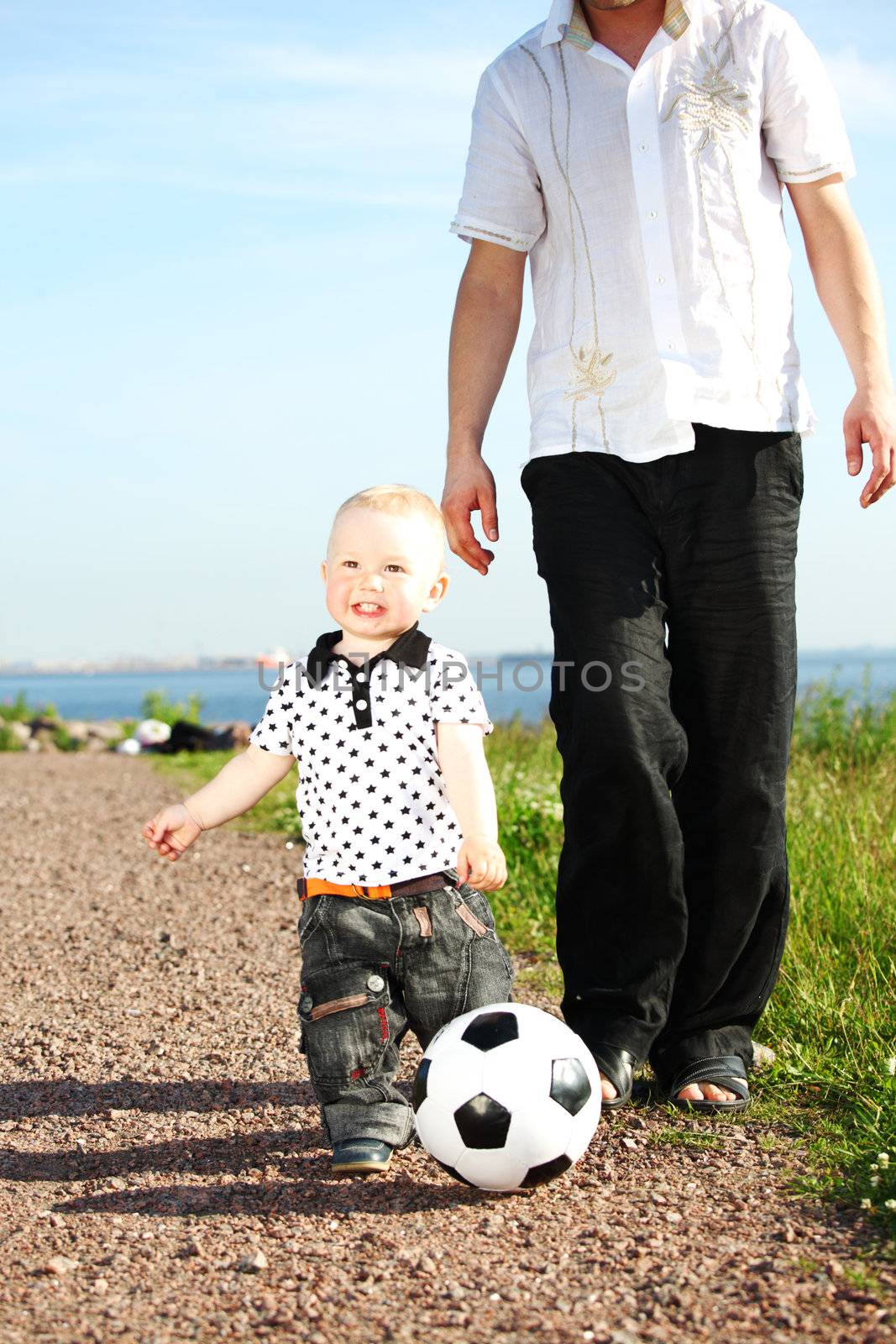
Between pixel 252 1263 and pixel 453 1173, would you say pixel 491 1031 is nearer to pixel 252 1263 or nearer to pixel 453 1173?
pixel 453 1173

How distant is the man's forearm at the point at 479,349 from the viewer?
3.36 meters

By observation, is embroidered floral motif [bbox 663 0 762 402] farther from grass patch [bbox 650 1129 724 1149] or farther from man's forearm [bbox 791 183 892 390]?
grass patch [bbox 650 1129 724 1149]

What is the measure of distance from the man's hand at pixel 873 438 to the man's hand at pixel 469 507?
2.87 feet

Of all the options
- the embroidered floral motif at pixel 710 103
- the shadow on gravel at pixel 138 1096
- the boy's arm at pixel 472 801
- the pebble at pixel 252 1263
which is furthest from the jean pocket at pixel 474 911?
the embroidered floral motif at pixel 710 103

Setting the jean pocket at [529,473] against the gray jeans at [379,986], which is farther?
the jean pocket at [529,473]

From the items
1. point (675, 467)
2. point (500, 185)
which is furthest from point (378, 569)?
point (500, 185)

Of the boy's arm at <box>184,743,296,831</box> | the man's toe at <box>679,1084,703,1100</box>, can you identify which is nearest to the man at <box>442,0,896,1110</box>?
the man's toe at <box>679,1084,703,1100</box>

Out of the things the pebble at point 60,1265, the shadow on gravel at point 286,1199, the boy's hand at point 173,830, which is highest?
the boy's hand at point 173,830

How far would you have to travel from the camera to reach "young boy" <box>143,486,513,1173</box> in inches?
114

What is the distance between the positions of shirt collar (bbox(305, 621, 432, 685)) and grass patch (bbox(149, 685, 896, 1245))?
1237mm

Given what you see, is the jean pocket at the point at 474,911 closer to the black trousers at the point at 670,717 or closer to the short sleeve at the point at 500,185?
the black trousers at the point at 670,717

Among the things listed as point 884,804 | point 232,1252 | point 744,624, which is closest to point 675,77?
point 744,624

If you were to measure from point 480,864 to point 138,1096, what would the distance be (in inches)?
50.3

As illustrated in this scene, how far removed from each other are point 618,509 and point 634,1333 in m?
1.76
